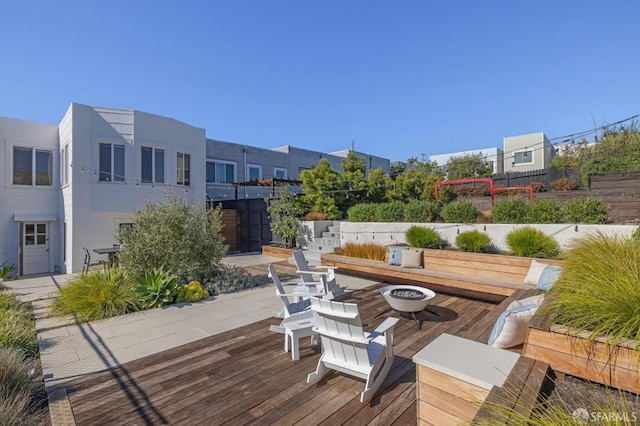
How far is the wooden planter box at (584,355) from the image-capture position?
1731 millimetres

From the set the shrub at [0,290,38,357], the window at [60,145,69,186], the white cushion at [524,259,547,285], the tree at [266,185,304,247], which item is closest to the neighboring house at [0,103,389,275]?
the window at [60,145,69,186]

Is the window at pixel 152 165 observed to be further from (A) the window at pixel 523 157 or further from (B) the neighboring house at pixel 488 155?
(A) the window at pixel 523 157

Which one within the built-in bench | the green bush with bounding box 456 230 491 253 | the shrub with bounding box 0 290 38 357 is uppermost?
the green bush with bounding box 456 230 491 253

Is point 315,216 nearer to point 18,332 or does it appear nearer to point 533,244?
point 533,244

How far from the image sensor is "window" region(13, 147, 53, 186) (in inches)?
438

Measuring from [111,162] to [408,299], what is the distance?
11290 millimetres

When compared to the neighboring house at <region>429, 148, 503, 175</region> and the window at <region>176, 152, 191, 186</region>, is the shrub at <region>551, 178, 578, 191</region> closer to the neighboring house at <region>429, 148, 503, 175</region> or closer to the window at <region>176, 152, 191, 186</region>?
the neighboring house at <region>429, 148, 503, 175</region>

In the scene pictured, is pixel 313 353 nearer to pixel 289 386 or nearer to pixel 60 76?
pixel 289 386

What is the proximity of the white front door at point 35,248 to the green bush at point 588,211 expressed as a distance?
55.6 ft

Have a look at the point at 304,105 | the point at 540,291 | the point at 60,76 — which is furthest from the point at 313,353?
the point at 304,105

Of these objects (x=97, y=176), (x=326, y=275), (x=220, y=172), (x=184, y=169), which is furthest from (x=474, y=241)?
(x=220, y=172)

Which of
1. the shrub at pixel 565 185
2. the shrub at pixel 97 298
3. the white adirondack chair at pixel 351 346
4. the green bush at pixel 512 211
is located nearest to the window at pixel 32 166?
the shrub at pixel 97 298

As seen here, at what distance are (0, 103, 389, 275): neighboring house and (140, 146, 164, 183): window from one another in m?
0.03

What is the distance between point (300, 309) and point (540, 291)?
357cm
